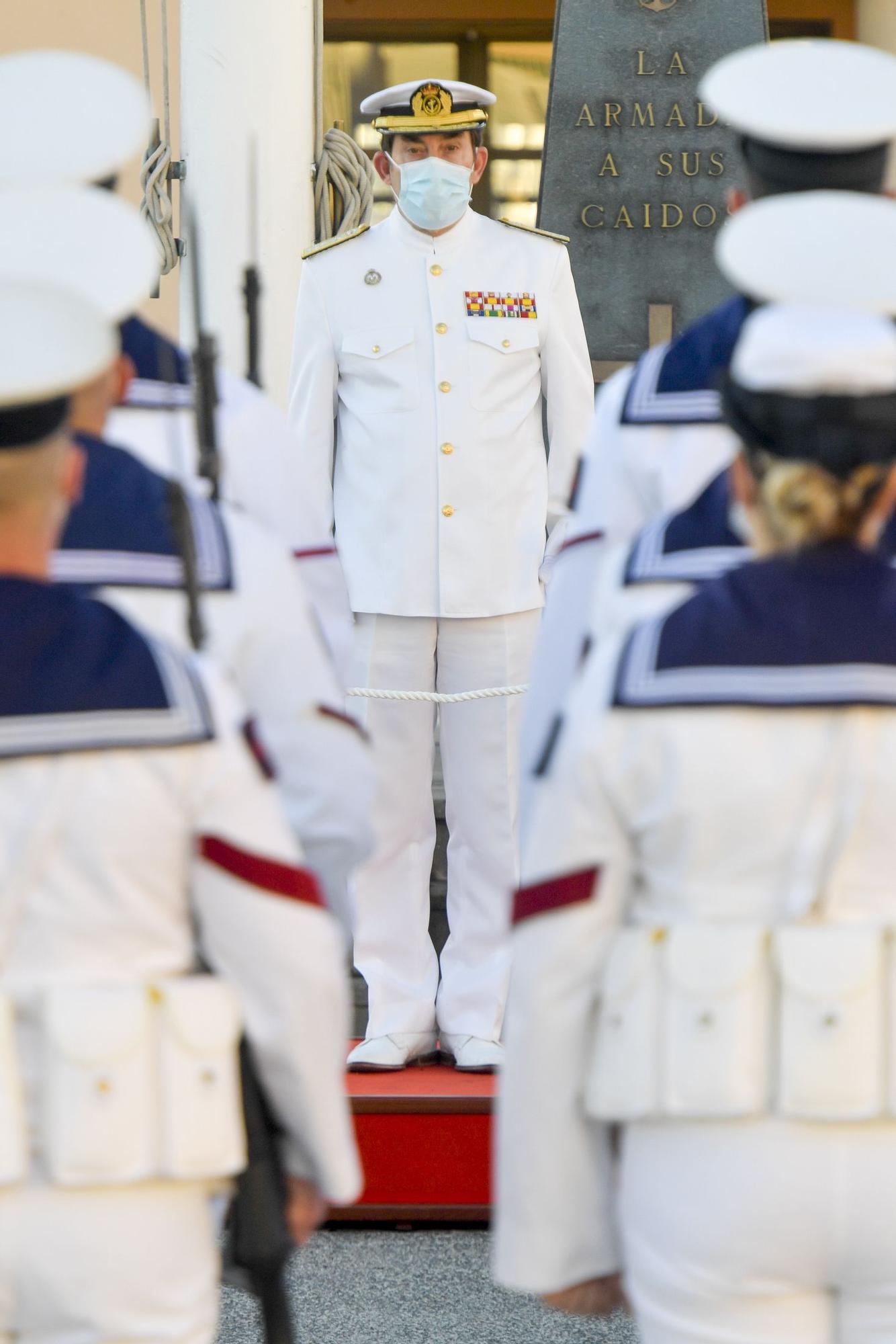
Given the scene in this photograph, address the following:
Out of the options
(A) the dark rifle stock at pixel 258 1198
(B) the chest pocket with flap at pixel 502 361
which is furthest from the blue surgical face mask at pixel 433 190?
(A) the dark rifle stock at pixel 258 1198

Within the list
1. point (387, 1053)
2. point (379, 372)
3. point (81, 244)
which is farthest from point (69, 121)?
point (387, 1053)

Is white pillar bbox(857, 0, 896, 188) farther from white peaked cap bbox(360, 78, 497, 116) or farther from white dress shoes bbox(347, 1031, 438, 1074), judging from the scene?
white dress shoes bbox(347, 1031, 438, 1074)

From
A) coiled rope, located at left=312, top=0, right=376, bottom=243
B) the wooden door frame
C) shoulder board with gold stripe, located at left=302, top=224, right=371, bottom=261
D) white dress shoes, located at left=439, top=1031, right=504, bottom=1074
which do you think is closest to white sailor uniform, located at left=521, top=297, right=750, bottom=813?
white dress shoes, located at left=439, top=1031, right=504, bottom=1074

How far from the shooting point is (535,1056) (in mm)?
2074

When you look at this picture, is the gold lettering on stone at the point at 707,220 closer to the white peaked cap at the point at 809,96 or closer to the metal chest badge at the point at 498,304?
the metal chest badge at the point at 498,304

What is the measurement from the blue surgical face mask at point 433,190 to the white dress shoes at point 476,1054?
5.41 feet

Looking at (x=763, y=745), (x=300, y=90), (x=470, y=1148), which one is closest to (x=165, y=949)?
(x=763, y=745)

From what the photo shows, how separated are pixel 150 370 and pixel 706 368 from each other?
2.25 feet

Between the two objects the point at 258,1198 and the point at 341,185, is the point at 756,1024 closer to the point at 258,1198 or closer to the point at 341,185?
the point at 258,1198

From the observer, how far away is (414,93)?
14.9 ft

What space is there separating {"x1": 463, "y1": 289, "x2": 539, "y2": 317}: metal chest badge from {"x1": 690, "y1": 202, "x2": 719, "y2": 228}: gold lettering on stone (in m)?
1.20

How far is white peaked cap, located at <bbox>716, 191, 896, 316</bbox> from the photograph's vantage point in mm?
2273

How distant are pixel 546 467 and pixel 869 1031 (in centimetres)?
277

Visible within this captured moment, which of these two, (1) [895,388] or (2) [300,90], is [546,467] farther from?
(1) [895,388]
